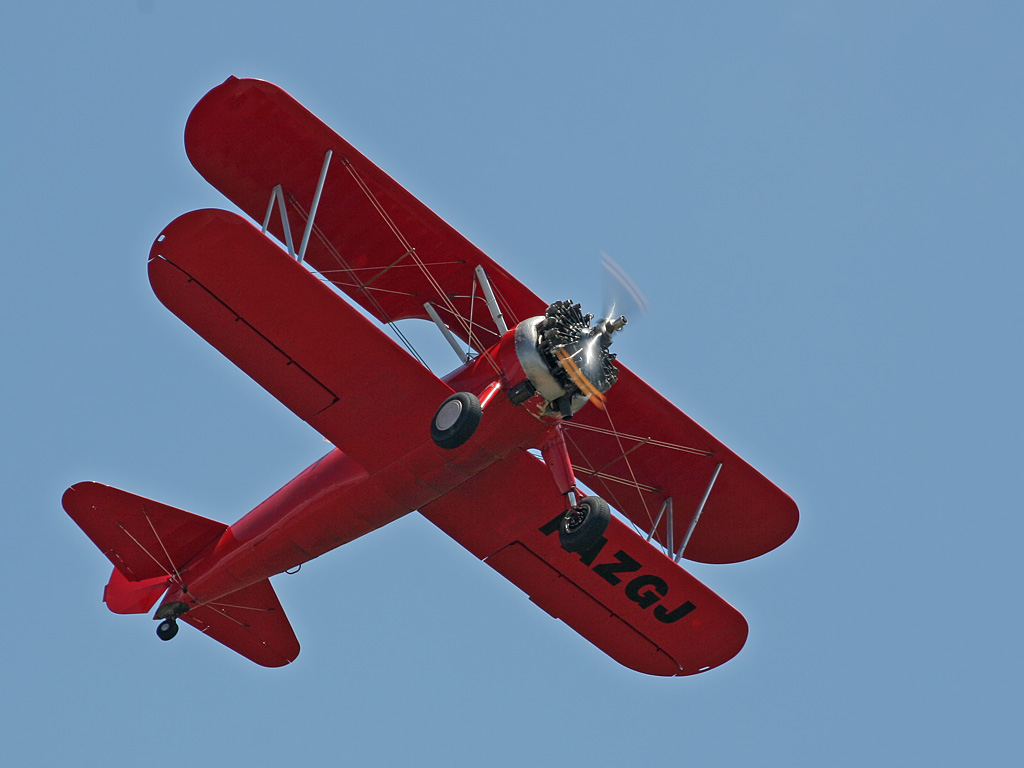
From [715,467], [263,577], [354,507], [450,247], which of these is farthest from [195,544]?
[715,467]

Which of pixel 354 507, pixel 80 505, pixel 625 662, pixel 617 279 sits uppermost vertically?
pixel 617 279

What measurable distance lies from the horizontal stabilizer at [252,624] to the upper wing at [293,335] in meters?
3.28

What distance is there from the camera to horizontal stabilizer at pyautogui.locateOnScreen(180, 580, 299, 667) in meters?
16.8

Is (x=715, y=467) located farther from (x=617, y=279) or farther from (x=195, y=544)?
(x=195, y=544)

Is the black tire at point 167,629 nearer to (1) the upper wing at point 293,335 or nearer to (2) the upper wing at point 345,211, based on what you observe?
(1) the upper wing at point 293,335

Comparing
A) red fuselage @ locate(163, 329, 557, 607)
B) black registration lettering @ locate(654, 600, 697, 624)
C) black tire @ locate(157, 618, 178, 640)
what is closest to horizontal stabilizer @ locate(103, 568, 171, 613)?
red fuselage @ locate(163, 329, 557, 607)

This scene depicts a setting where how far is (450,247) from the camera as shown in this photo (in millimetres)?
14727

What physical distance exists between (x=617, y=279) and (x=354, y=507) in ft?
11.8

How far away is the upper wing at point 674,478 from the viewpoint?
51.5 feet

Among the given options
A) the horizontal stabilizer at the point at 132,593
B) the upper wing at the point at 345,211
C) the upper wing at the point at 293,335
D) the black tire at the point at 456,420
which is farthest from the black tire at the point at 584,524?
the horizontal stabilizer at the point at 132,593

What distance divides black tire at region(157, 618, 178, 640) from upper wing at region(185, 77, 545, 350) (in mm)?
4080

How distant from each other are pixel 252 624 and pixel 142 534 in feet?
5.47

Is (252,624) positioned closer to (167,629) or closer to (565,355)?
(167,629)

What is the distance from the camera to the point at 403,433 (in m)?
14.4
